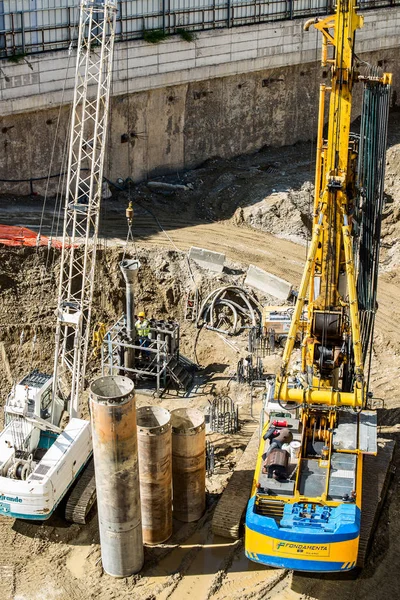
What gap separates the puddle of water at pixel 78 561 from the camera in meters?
23.7

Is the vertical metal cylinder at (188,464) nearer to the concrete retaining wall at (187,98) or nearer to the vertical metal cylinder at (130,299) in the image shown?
the vertical metal cylinder at (130,299)

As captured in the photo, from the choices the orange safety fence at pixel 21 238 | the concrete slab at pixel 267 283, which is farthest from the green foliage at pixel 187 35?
the concrete slab at pixel 267 283

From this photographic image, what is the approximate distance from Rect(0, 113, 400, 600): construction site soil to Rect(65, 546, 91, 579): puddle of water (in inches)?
1.3

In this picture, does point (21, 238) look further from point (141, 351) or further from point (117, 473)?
point (117, 473)

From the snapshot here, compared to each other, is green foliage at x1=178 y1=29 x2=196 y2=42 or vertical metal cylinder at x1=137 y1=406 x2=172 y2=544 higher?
green foliage at x1=178 y1=29 x2=196 y2=42

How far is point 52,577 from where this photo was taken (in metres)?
23.6

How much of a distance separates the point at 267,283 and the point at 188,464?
1189 cm

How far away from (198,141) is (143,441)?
959 inches

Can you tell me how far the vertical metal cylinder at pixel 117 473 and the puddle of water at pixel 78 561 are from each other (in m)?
0.71

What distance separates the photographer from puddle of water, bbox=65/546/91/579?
23.7 metres

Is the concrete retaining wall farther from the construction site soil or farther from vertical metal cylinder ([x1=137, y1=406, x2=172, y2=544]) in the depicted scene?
vertical metal cylinder ([x1=137, y1=406, x2=172, y2=544])

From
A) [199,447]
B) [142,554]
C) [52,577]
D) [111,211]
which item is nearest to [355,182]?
[199,447]

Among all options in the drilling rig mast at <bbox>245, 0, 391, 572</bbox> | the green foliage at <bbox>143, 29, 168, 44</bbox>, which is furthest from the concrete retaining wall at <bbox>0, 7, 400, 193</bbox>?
the drilling rig mast at <bbox>245, 0, 391, 572</bbox>

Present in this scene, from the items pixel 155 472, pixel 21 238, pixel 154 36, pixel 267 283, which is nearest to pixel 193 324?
pixel 267 283
